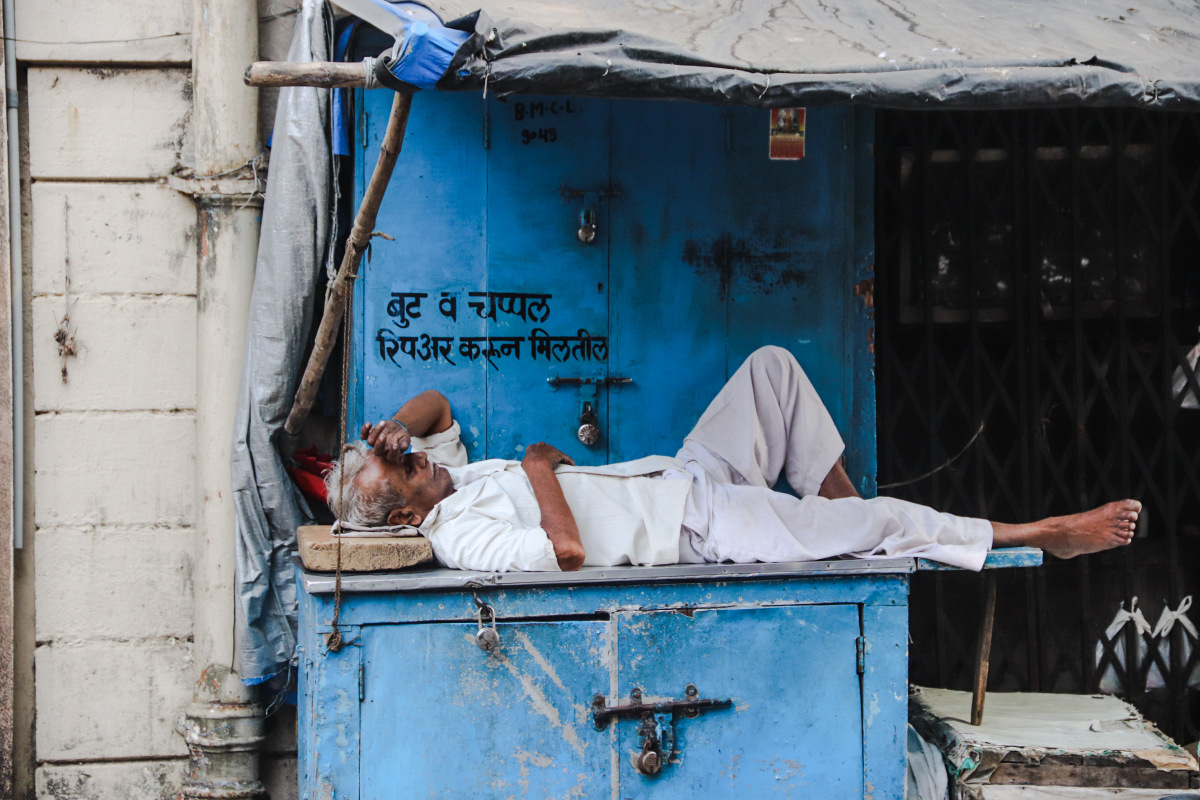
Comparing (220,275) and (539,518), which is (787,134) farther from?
(220,275)

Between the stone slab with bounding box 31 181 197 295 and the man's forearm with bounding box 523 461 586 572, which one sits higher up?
the stone slab with bounding box 31 181 197 295

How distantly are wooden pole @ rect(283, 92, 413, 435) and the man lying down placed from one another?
31 centimetres

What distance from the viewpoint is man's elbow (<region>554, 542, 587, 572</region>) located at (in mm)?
2805

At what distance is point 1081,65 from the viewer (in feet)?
8.65

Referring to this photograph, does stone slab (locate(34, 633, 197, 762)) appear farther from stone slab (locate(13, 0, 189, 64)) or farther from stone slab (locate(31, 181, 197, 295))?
stone slab (locate(13, 0, 189, 64))

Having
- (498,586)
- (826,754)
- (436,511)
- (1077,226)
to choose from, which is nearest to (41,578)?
(436,511)

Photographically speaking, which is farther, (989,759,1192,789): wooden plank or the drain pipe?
the drain pipe

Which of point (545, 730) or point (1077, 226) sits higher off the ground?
point (1077, 226)

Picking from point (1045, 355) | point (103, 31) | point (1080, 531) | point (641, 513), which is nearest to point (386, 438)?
point (641, 513)

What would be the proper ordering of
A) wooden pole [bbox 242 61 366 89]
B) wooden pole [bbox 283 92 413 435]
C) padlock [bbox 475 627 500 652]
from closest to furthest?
wooden pole [bbox 242 61 366 89], wooden pole [bbox 283 92 413 435], padlock [bbox 475 627 500 652]

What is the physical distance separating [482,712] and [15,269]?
2429 mm

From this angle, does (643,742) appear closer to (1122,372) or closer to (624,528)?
(624,528)

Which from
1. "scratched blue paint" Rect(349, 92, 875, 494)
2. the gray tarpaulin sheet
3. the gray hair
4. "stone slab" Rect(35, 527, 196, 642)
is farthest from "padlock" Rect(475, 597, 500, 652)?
"stone slab" Rect(35, 527, 196, 642)

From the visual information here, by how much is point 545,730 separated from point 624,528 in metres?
0.64
